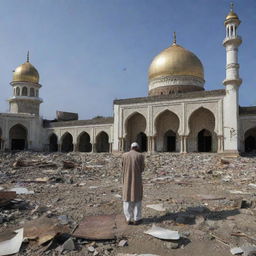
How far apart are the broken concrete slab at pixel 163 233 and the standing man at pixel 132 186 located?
0.40 m

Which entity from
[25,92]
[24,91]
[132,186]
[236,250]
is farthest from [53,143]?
[236,250]

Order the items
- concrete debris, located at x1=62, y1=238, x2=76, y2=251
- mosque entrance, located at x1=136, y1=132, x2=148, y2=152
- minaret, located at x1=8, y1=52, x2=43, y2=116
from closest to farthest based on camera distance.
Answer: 1. concrete debris, located at x1=62, y1=238, x2=76, y2=251
2. mosque entrance, located at x1=136, y1=132, x2=148, y2=152
3. minaret, located at x1=8, y1=52, x2=43, y2=116

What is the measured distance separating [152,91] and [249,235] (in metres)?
19.6

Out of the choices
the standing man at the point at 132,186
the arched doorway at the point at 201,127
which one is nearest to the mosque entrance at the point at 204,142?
the arched doorway at the point at 201,127

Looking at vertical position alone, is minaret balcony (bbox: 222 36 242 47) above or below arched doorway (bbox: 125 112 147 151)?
above

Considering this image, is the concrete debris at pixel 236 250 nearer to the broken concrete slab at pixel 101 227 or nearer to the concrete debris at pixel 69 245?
the broken concrete slab at pixel 101 227

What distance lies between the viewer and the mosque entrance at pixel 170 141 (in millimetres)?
20931

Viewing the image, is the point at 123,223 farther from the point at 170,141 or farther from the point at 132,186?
the point at 170,141

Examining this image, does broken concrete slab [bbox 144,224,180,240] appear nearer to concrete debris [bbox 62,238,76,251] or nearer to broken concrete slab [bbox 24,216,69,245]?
concrete debris [bbox 62,238,76,251]

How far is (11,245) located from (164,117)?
17975 millimetres

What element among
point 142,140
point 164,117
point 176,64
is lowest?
point 142,140

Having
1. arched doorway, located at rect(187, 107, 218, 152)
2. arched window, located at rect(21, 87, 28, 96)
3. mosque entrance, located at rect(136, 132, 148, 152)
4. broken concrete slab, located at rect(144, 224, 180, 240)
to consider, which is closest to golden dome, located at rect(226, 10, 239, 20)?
arched doorway, located at rect(187, 107, 218, 152)

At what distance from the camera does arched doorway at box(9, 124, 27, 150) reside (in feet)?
89.1

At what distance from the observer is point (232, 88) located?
16641mm
